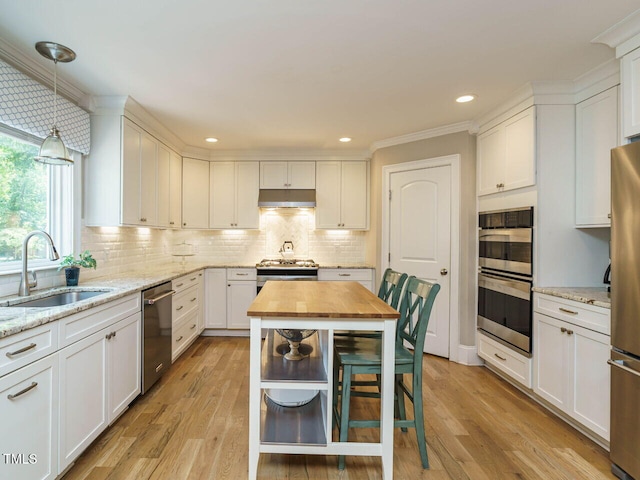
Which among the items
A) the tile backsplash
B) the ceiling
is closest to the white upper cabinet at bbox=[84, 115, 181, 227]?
the ceiling

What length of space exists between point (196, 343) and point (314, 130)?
293cm

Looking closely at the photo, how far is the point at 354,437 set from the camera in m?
2.05

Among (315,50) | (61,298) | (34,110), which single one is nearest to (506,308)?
(315,50)

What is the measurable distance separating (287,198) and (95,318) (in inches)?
110

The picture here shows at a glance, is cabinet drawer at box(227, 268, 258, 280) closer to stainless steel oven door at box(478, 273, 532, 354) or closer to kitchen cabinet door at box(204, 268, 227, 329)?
kitchen cabinet door at box(204, 268, 227, 329)

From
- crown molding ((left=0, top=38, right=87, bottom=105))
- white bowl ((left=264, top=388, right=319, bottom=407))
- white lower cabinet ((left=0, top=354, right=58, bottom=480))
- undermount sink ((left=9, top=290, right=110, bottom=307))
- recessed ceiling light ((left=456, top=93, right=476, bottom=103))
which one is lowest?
white bowl ((left=264, top=388, right=319, bottom=407))

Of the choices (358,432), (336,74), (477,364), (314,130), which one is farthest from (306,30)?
(477,364)

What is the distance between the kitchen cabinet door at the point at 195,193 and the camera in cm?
424

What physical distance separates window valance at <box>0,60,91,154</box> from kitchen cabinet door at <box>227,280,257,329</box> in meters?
2.20

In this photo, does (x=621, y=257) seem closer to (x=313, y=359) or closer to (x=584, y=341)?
(x=584, y=341)

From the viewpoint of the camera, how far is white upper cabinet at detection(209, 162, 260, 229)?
14.5 feet

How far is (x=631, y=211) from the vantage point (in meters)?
1.65

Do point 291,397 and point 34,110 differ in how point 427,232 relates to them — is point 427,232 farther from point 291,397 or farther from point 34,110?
point 34,110

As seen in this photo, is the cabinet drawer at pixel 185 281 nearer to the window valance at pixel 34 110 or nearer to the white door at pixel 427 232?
the window valance at pixel 34 110
